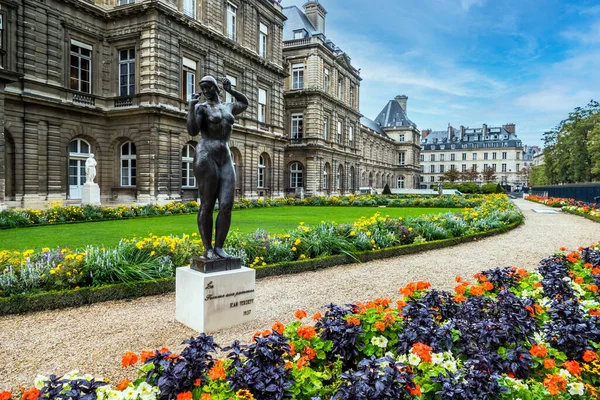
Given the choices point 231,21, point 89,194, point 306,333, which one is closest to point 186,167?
point 89,194

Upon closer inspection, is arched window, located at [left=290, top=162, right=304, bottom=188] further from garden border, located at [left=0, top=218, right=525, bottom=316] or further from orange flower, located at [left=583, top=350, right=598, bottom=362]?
A: orange flower, located at [left=583, top=350, right=598, bottom=362]

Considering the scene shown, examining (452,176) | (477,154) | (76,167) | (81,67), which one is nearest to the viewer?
(76,167)

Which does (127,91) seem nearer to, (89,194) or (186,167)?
(186,167)

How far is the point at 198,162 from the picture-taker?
481 centimetres

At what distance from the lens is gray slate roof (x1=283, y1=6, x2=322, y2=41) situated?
3884 centimetres

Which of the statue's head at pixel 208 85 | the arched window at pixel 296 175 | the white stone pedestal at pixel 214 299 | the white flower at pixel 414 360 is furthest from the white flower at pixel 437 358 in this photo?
the arched window at pixel 296 175

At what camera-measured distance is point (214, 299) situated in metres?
4.60

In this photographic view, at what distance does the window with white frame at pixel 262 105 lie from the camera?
29766 mm

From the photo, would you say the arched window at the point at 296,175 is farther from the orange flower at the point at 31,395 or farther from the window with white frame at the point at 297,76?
the orange flower at the point at 31,395

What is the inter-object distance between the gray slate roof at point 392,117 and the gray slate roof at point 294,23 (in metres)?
38.9

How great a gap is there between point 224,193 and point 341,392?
309 cm

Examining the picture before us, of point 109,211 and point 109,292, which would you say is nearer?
point 109,292

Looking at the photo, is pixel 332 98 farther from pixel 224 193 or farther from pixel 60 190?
pixel 224 193

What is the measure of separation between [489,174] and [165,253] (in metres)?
91.7
